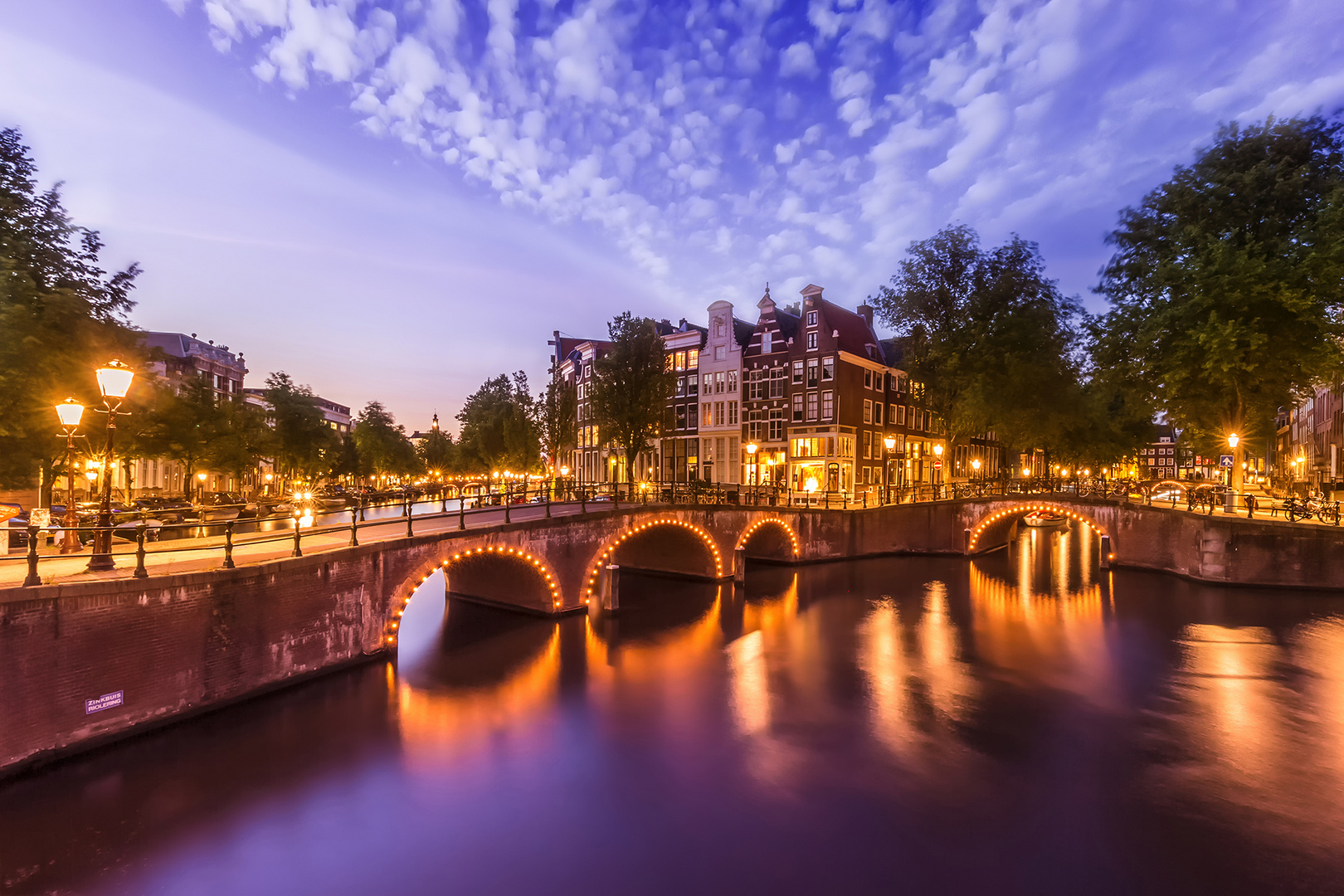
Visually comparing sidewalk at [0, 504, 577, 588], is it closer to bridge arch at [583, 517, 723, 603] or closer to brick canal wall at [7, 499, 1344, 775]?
brick canal wall at [7, 499, 1344, 775]

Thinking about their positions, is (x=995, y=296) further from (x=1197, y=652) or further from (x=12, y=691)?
(x=12, y=691)

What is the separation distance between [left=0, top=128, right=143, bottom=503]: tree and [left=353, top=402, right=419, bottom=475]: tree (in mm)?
56417

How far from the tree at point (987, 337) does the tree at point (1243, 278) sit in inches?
286

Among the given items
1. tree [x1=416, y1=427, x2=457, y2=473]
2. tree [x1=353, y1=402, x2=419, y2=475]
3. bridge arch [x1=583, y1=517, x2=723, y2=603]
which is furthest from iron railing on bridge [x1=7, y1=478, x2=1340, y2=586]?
tree [x1=416, y1=427, x2=457, y2=473]

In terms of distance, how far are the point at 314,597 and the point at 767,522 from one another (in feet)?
76.6

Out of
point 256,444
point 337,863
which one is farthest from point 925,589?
point 256,444

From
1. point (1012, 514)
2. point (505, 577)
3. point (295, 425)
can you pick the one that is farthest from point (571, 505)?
point (295, 425)

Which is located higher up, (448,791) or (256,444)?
(256,444)

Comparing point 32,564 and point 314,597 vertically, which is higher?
point 32,564

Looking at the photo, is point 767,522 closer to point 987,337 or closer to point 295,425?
point 987,337

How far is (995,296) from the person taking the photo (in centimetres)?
3928

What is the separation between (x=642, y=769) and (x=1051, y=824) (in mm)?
7603

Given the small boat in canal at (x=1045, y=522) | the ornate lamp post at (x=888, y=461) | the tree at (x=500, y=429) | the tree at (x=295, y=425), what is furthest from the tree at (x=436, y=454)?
the small boat in canal at (x=1045, y=522)

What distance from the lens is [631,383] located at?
129 feet
